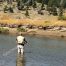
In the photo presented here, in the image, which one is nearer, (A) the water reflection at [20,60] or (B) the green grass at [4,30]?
(A) the water reflection at [20,60]

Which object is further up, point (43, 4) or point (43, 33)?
point (43, 4)

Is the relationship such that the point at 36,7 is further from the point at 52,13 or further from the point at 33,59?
the point at 33,59

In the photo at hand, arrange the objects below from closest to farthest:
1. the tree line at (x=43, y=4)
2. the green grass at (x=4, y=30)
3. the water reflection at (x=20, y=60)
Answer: the water reflection at (x=20, y=60), the green grass at (x=4, y=30), the tree line at (x=43, y=4)

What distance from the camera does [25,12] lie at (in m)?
74.8

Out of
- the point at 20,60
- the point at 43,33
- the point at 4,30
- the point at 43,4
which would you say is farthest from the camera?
the point at 43,4

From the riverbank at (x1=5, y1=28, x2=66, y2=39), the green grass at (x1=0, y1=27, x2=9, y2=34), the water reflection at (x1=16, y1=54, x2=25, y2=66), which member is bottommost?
the riverbank at (x1=5, y1=28, x2=66, y2=39)

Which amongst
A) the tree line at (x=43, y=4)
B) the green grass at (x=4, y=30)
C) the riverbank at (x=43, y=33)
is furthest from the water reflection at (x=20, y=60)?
the tree line at (x=43, y=4)

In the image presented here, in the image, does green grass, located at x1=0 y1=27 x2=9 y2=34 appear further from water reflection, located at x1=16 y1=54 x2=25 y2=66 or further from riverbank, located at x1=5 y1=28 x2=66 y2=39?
water reflection, located at x1=16 y1=54 x2=25 y2=66

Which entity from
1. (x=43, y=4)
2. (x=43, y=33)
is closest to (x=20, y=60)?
(x=43, y=33)

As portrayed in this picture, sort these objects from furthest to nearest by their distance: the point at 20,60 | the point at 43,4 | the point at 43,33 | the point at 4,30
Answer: the point at 43,4 < the point at 43,33 < the point at 4,30 < the point at 20,60

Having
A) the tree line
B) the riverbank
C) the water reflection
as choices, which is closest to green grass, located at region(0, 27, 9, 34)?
the riverbank

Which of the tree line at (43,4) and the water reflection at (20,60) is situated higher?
the water reflection at (20,60)

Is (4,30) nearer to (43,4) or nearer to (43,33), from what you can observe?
(43,33)

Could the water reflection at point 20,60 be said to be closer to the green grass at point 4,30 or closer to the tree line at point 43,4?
the green grass at point 4,30
